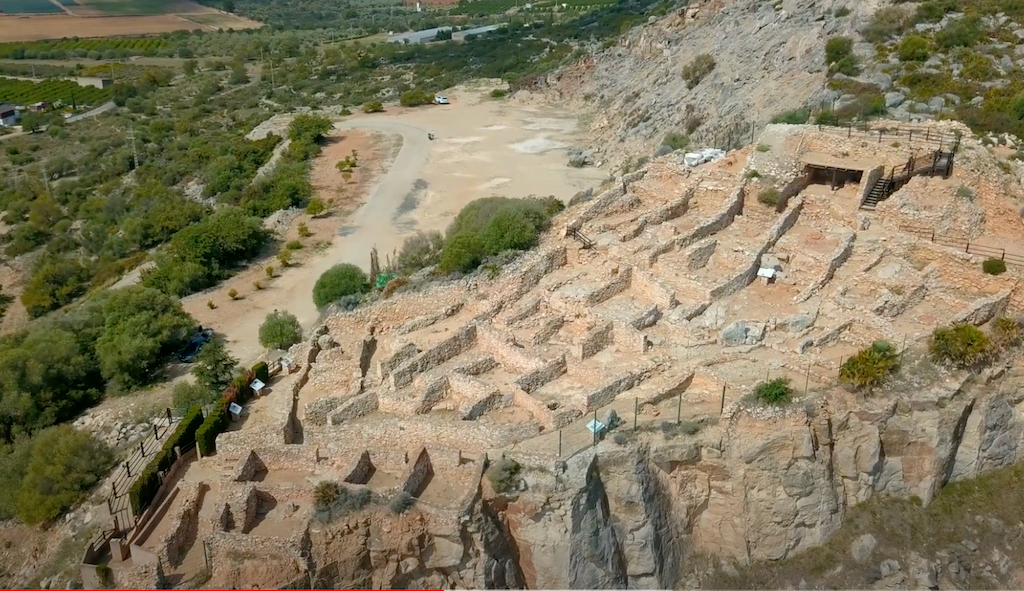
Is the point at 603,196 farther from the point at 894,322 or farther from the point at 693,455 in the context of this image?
the point at 693,455

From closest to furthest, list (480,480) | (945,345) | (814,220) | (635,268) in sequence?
(480,480) → (945,345) → (635,268) → (814,220)

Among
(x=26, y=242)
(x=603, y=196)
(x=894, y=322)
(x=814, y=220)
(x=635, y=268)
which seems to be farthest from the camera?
(x=26, y=242)

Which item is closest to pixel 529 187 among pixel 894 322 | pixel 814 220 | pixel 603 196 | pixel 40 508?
pixel 603 196

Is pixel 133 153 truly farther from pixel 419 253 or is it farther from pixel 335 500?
pixel 335 500

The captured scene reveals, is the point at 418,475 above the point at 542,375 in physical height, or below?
below

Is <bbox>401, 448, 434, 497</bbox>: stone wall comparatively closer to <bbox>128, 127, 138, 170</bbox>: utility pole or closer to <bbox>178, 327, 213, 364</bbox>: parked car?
<bbox>178, 327, 213, 364</bbox>: parked car

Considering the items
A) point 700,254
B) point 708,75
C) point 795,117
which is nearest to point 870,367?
point 700,254
